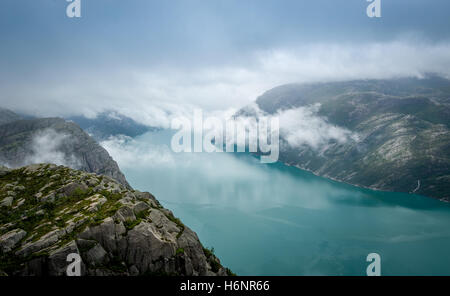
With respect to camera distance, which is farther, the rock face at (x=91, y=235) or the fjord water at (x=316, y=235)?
the fjord water at (x=316, y=235)

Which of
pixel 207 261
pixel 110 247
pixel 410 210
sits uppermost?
pixel 110 247

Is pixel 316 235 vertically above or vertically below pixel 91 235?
below

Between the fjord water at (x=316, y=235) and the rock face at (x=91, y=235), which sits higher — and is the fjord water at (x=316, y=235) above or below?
below

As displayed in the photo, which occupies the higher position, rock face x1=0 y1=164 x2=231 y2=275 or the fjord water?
rock face x1=0 y1=164 x2=231 y2=275

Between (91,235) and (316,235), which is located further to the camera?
(316,235)

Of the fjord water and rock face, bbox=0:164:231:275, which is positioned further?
the fjord water

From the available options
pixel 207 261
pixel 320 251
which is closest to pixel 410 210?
pixel 320 251
